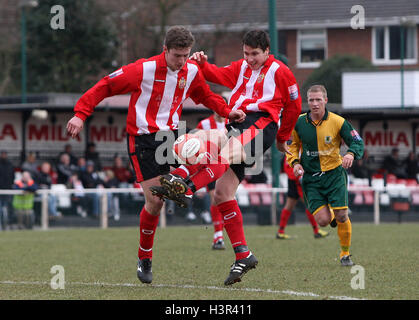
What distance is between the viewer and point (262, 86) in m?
8.05

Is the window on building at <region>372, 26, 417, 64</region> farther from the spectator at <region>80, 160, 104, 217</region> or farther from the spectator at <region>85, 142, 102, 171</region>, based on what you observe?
the spectator at <region>80, 160, 104, 217</region>

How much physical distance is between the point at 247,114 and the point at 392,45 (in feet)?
100

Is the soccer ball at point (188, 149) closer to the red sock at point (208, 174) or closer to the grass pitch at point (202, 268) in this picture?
the red sock at point (208, 174)

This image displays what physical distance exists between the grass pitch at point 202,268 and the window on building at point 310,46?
71.9 feet

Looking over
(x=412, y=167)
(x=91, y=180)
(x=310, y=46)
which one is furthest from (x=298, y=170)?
(x=310, y=46)

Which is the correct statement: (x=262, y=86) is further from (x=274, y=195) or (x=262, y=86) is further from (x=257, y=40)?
(x=274, y=195)

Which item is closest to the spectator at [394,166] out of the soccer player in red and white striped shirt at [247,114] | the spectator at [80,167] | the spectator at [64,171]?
the spectator at [80,167]

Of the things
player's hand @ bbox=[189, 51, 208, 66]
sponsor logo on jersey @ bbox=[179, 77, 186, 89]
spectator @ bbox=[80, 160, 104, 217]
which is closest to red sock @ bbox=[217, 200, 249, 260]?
sponsor logo on jersey @ bbox=[179, 77, 186, 89]

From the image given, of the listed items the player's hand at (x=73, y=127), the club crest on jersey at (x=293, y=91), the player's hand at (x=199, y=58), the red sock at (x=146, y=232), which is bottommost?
the red sock at (x=146, y=232)

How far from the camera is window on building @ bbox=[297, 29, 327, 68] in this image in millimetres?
37844

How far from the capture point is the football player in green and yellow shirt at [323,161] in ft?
33.1

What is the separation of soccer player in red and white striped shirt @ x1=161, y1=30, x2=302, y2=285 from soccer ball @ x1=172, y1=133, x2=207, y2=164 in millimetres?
126
